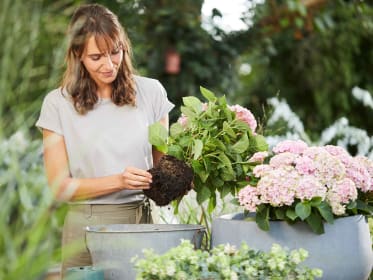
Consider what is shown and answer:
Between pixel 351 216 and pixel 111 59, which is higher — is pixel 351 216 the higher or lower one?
the lower one

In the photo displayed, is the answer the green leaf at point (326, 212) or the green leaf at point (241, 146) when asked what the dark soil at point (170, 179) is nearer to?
→ the green leaf at point (241, 146)

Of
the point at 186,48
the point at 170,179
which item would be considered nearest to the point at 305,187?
the point at 170,179

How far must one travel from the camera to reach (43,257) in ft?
4.72

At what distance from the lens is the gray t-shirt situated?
7.63 feet

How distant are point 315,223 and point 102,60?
816mm

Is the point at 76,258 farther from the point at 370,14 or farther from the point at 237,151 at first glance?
the point at 370,14

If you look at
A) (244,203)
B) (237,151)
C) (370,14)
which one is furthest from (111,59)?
(370,14)

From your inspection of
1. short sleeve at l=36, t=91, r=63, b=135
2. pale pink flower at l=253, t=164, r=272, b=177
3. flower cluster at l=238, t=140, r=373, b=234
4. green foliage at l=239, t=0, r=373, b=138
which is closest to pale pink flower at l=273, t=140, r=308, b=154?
flower cluster at l=238, t=140, r=373, b=234

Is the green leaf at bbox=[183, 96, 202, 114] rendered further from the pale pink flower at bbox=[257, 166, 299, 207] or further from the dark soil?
the pale pink flower at bbox=[257, 166, 299, 207]

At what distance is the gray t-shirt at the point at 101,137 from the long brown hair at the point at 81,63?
0.09ft

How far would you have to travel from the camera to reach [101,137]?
7.62ft

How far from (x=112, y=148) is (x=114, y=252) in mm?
524

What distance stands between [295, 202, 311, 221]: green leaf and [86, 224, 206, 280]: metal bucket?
0.85ft

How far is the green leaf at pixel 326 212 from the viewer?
1.91 meters
